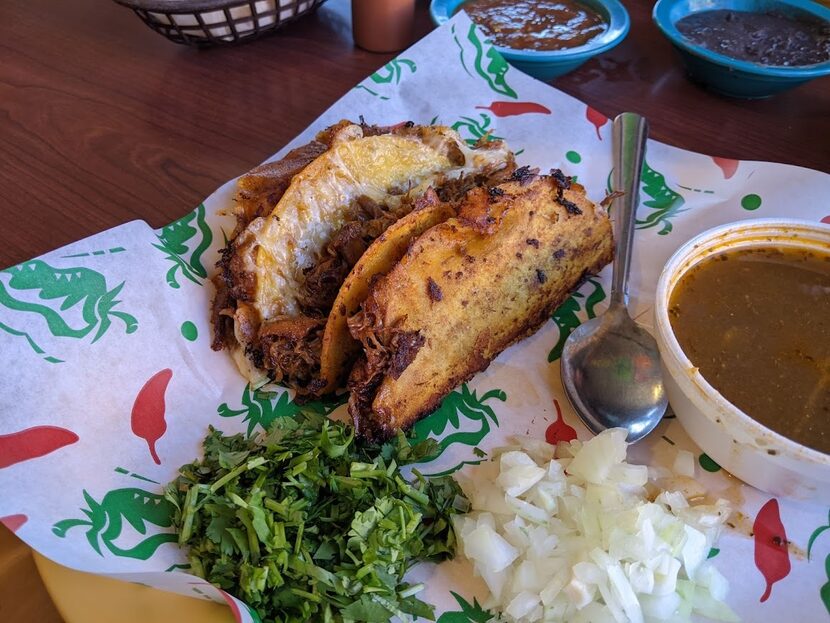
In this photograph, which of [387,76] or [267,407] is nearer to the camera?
[267,407]

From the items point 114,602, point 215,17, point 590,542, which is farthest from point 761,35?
point 114,602

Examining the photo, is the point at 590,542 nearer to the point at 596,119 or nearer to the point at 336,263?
the point at 336,263

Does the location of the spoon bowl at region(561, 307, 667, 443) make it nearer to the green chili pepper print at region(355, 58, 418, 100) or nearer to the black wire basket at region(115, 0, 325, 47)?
the green chili pepper print at region(355, 58, 418, 100)

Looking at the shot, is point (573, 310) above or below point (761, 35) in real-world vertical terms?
below

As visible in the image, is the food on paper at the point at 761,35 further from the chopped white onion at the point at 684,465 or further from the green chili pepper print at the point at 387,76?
the chopped white onion at the point at 684,465

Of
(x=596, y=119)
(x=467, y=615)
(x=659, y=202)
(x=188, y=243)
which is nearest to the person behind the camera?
(x=467, y=615)

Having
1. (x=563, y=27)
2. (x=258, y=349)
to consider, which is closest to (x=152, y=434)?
(x=258, y=349)

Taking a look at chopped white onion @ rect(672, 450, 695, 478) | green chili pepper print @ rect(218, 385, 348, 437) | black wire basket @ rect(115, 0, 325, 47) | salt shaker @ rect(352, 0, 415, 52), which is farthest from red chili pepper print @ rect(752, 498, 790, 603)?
black wire basket @ rect(115, 0, 325, 47)

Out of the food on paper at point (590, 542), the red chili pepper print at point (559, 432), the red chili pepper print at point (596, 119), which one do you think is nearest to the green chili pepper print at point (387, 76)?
the red chili pepper print at point (596, 119)
